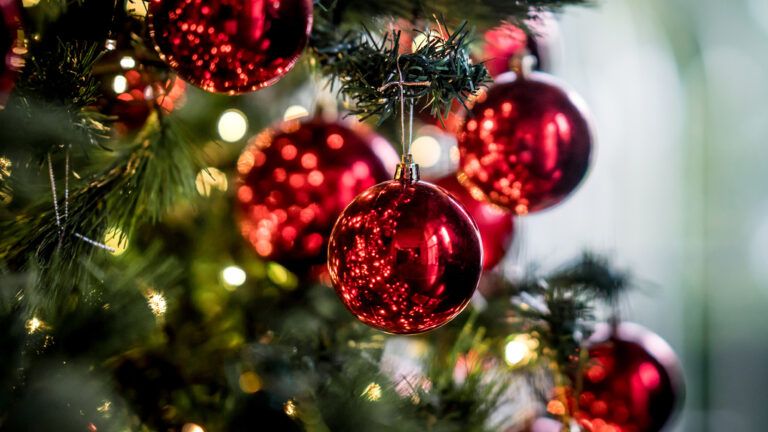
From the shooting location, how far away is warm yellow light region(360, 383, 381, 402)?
46 cm

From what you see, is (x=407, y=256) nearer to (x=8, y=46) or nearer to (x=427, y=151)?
(x=8, y=46)

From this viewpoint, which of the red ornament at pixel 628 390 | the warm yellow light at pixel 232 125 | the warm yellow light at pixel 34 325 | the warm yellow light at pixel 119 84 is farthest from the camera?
the warm yellow light at pixel 232 125

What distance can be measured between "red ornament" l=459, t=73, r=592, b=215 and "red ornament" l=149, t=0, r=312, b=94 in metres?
0.22

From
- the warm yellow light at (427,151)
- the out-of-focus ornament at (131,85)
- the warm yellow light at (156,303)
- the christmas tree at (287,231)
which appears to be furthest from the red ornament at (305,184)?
the warm yellow light at (427,151)

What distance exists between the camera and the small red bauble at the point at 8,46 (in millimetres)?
357

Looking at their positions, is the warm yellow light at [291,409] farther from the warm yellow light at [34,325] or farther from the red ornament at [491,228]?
the red ornament at [491,228]

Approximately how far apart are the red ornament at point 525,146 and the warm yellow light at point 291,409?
238 mm

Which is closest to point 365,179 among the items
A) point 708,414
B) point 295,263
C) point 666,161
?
point 295,263

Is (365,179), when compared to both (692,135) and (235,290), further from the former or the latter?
(692,135)

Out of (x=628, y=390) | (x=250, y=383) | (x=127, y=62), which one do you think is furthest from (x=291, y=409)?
(x=628, y=390)

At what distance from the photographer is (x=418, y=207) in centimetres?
38

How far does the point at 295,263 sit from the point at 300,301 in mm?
96

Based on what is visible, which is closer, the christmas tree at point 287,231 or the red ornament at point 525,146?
the christmas tree at point 287,231

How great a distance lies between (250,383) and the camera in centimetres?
50
